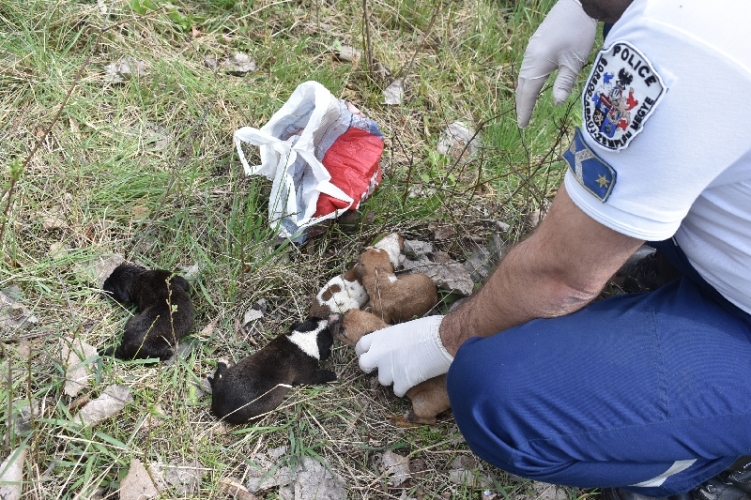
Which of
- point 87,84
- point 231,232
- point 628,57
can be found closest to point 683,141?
point 628,57

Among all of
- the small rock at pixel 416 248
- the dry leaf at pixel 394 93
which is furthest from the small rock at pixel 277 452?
Answer: the dry leaf at pixel 394 93

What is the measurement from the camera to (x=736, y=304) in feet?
6.55

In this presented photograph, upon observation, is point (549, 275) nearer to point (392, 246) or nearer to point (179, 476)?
point (392, 246)

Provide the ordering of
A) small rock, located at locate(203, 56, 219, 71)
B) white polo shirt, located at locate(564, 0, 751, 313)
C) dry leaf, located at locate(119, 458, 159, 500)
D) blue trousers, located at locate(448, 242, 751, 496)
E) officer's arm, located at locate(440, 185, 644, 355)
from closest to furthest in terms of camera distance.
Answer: white polo shirt, located at locate(564, 0, 751, 313) → officer's arm, located at locate(440, 185, 644, 355) → blue trousers, located at locate(448, 242, 751, 496) → dry leaf, located at locate(119, 458, 159, 500) → small rock, located at locate(203, 56, 219, 71)

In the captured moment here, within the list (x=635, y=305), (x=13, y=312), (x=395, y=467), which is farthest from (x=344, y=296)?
(x=13, y=312)

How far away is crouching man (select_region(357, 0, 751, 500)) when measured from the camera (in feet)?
4.83

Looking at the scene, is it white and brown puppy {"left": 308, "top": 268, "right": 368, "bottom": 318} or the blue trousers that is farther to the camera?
white and brown puppy {"left": 308, "top": 268, "right": 368, "bottom": 318}

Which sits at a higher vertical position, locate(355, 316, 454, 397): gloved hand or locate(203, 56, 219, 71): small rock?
locate(203, 56, 219, 71): small rock

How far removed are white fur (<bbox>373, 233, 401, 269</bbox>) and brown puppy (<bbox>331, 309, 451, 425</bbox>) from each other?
33 centimetres

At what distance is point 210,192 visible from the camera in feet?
9.88

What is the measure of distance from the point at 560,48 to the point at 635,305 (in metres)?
1.04

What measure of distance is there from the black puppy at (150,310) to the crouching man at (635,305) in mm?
890

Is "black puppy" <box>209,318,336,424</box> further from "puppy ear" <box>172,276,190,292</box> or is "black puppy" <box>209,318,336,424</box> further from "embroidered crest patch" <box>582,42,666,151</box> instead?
"embroidered crest patch" <box>582,42,666,151</box>

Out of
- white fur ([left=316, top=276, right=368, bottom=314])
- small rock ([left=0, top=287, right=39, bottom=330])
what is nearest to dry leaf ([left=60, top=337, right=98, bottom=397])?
small rock ([left=0, top=287, right=39, bottom=330])
